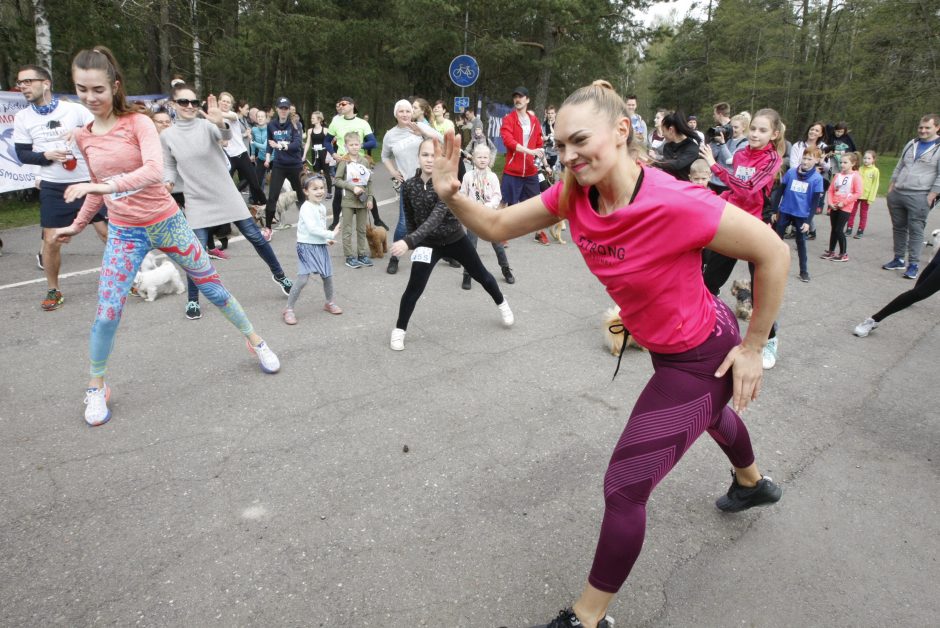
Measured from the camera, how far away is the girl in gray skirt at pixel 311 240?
5.29 metres

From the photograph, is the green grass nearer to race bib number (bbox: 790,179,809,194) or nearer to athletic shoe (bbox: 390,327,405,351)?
athletic shoe (bbox: 390,327,405,351)

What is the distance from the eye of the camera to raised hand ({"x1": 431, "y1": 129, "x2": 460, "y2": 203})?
2.24 meters

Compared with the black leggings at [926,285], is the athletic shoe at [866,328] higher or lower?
lower

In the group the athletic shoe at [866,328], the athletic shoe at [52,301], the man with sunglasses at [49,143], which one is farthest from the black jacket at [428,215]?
the athletic shoe at [866,328]

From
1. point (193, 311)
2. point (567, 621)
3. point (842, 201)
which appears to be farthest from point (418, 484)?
point (842, 201)

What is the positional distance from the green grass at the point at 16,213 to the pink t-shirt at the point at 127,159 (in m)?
7.17

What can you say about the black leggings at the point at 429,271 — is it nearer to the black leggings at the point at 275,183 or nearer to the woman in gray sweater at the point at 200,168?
the woman in gray sweater at the point at 200,168

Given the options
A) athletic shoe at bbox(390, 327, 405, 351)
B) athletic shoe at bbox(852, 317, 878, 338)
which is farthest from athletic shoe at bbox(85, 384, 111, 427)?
athletic shoe at bbox(852, 317, 878, 338)

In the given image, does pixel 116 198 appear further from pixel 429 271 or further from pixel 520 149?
pixel 520 149

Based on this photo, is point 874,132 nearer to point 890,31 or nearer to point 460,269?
point 890,31

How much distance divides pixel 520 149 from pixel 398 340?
4223mm

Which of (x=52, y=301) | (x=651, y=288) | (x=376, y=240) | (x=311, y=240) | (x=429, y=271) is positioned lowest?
(x=52, y=301)

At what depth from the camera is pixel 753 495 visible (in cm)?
273

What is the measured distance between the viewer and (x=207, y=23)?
22.0 m
